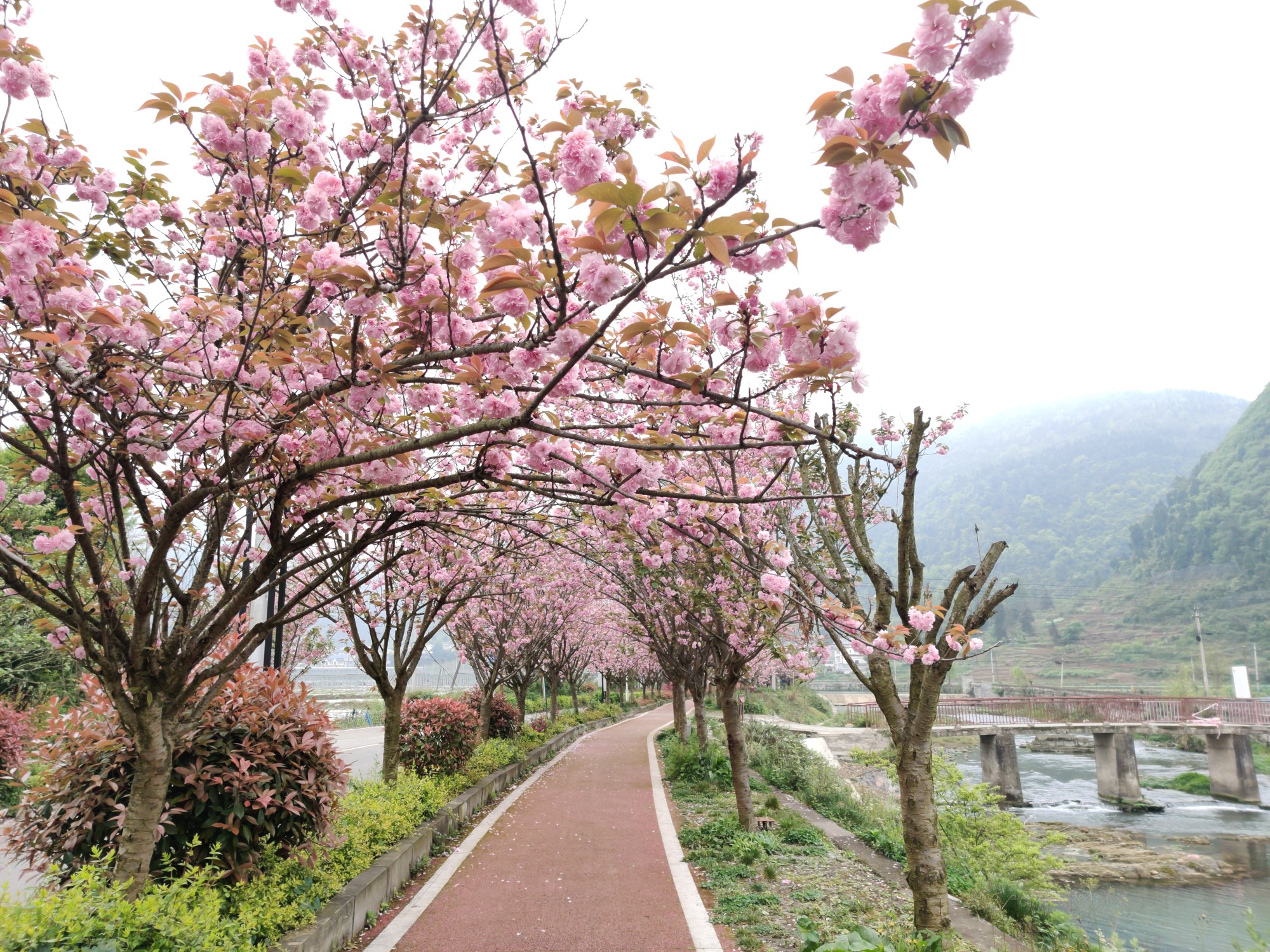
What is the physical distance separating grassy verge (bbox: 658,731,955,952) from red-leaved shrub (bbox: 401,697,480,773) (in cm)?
322

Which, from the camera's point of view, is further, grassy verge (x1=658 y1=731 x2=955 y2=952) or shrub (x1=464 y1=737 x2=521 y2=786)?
shrub (x1=464 y1=737 x2=521 y2=786)

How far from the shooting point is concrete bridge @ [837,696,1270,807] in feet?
83.8

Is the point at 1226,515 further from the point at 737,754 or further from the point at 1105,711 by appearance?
the point at 737,754

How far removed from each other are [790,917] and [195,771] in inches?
170

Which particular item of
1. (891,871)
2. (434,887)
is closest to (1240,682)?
(891,871)

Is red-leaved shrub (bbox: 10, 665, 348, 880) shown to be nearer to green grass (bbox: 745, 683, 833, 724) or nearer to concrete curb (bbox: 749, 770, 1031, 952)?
concrete curb (bbox: 749, 770, 1031, 952)

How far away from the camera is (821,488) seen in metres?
7.99

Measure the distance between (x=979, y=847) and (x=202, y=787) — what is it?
8.06 m

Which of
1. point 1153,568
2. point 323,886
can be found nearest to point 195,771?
point 323,886

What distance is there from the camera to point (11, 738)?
9.34 metres

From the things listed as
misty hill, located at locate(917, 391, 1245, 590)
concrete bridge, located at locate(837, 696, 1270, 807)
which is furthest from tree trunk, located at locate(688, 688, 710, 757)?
misty hill, located at locate(917, 391, 1245, 590)

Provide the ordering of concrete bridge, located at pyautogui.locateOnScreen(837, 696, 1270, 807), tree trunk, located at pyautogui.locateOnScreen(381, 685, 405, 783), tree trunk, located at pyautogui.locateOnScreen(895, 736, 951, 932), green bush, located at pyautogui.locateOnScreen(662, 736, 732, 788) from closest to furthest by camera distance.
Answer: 1. tree trunk, located at pyautogui.locateOnScreen(895, 736, 951, 932)
2. tree trunk, located at pyautogui.locateOnScreen(381, 685, 405, 783)
3. green bush, located at pyautogui.locateOnScreen(662, 736, 732, 788)
4. concrete bridge, located at pyautogui.locateOnScreen(837, 696, 1270, 807)

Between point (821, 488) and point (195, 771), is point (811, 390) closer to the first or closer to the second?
point (195, 771)

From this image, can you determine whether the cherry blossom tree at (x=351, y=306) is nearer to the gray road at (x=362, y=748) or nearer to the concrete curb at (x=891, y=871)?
the concrete curb at (x=891, y=871)
